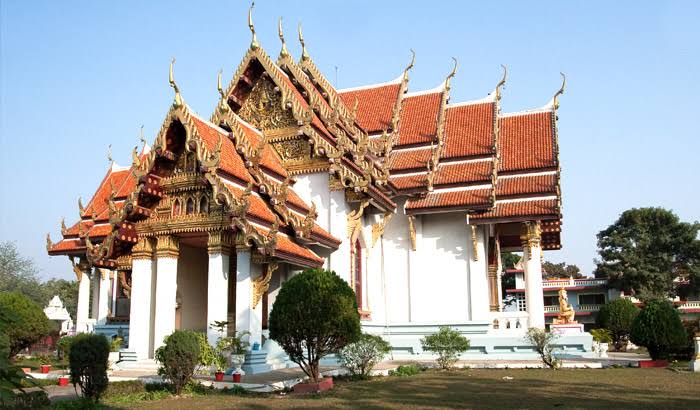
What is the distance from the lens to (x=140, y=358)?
13.5m

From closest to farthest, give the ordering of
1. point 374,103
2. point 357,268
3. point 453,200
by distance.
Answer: point 357,268 → point 453,200 → point 374,103

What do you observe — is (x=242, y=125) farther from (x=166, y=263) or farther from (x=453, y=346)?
(x=453, y=346)

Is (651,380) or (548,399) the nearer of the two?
(548,399)

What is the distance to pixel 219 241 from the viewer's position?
1308 centimetres

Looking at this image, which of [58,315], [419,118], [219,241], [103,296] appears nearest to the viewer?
[219,241]

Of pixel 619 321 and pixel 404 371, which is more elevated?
pixel 619 321

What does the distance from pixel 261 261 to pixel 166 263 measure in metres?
2.32

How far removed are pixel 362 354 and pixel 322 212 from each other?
5.08 meters

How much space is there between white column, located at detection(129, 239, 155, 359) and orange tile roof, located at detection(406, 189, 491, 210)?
23.6ft

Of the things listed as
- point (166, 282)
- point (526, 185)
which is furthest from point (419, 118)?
point (166, 282)

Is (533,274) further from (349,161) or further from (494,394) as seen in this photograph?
(494,394)

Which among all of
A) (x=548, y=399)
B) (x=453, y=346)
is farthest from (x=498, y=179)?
(x=548, y=399)

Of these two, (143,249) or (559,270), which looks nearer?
(143,249)

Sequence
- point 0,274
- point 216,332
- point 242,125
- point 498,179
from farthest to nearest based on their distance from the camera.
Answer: point 0,274, point 498,179, point 242,125, point 216,332
